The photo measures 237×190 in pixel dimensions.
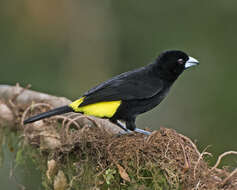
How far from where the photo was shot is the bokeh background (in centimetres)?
827

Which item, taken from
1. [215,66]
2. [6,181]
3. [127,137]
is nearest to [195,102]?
[215,66]

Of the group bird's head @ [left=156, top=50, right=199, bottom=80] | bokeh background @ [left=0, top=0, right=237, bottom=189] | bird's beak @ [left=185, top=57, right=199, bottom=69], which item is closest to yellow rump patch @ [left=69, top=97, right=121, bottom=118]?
bird's head @ [left=156, top=50, right=199, bottom=80]

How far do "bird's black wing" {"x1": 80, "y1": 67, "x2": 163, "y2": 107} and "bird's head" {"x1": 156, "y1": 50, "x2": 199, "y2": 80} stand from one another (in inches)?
5.0

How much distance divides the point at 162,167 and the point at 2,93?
7.83 feet

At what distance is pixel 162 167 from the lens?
2.66m

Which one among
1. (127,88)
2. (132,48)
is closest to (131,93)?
(127,88)

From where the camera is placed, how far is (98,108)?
3.61 m

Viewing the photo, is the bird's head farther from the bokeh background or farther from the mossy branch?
the bokeh background

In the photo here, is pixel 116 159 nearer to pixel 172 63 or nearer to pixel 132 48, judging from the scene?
pixel 172 63

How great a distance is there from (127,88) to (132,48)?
589cm

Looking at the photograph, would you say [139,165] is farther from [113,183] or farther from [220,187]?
[220,187]

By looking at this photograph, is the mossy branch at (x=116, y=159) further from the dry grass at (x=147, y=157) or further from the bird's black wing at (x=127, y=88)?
the bird's black wing at (x=127, y=88)

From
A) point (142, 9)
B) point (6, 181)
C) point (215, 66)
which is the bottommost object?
point (6, 181)

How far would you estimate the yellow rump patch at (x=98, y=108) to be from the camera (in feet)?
11.6
